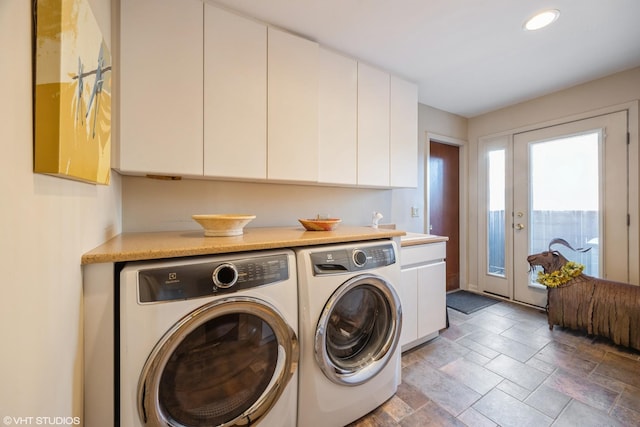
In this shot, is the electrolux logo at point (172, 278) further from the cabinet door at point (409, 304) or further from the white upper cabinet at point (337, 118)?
the cabinet door at point (409, 304)

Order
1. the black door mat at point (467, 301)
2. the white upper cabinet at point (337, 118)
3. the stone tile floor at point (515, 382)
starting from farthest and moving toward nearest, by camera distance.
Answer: the black door mat at point (467, 301) < the white upper cabinet at point (337, 118) < the stone tile floor at point (515, 382)

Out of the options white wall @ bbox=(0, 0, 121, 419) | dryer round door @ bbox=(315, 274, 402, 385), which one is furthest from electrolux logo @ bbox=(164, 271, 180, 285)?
dryer round door @ bbox=(315, 274, 402, 385)

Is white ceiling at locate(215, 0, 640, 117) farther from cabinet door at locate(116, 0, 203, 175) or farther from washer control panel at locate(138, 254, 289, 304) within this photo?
washer control panel at locate(138, 254, 289, 304)

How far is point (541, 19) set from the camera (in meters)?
1.66

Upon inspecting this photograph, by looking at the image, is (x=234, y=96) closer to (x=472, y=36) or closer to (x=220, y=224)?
(x=220, y=224)

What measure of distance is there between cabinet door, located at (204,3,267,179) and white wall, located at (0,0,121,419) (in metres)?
0.83

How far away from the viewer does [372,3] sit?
153cm

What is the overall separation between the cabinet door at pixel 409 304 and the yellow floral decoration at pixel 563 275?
4.65ft

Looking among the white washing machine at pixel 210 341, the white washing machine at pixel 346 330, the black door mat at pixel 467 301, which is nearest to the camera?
the white washing machine at pixel 210 341

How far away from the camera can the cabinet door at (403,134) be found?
7.45 feet

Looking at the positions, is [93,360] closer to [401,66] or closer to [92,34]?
[92,34]

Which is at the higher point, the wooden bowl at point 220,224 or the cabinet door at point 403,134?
the cabinet door at point 403,134

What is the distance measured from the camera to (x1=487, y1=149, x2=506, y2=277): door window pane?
3148 mm

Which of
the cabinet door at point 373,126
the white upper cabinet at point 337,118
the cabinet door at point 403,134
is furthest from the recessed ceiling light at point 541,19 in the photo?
the white upper cabinet at point 337,118
